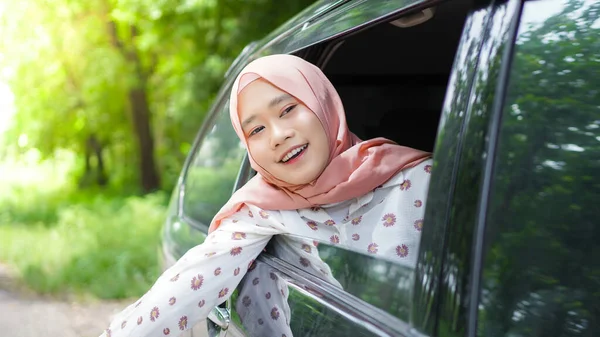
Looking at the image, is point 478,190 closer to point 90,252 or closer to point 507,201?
point 507,201

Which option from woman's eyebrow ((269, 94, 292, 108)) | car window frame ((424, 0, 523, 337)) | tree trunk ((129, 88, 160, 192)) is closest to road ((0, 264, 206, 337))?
woman's eyebrow ((269, 94, 292, 108))

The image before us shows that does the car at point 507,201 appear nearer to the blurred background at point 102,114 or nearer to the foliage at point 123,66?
the blurred background at point 102,114

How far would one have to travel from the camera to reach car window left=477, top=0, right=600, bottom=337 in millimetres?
1122

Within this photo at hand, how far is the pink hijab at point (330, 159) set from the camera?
6.51 ft

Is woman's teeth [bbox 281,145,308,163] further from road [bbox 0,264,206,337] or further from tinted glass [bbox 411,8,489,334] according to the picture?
road [bbox 0,264,206,337]

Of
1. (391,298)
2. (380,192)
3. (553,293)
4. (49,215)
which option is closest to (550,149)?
(553,293)

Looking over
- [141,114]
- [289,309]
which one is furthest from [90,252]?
[141,114]

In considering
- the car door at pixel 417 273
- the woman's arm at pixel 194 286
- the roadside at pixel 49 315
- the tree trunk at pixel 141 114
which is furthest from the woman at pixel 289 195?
the tree trunk at pixel 141 114

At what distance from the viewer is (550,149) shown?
1.18 meters

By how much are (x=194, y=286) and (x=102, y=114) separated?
20.0 metres

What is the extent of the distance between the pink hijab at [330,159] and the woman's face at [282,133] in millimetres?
21

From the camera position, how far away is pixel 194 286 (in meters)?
1.88

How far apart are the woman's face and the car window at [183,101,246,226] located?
0.52 m

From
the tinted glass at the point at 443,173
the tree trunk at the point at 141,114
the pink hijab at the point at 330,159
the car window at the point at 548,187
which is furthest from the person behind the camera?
the tree trunk at the point at 141,114
